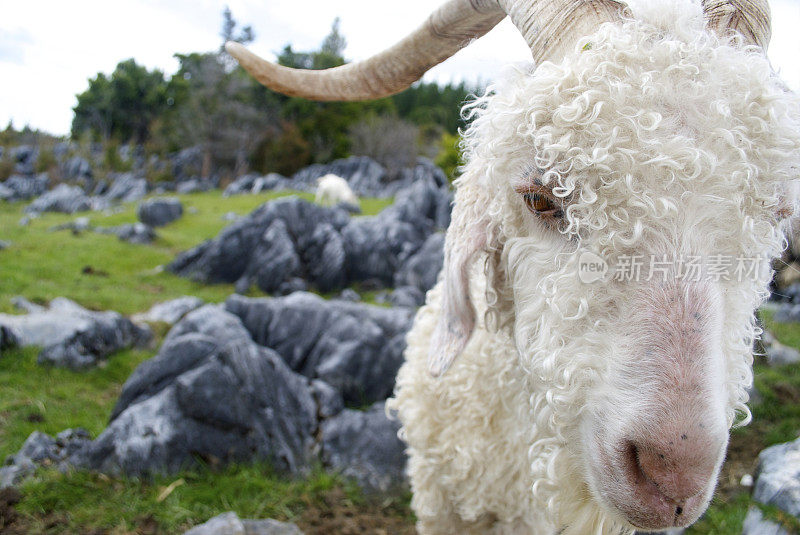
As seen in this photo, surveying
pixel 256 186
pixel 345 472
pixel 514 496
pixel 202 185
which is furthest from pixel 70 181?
pixel 514 496

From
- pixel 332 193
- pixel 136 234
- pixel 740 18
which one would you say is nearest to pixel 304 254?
pixel 136 234

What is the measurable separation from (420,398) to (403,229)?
745 cm

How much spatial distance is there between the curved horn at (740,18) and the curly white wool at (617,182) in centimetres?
7

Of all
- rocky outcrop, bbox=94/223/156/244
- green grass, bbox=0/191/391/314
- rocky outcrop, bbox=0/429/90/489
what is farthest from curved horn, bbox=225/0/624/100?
rocky outcrop, bbox=94/223/156/244

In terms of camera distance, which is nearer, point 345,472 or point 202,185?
point 345,472

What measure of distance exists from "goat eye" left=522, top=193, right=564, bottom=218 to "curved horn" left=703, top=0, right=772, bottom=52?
0.78m

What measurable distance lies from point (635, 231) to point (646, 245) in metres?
0.05

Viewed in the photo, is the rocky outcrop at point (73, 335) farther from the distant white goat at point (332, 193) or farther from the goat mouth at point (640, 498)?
the distant white goat at point (332, 193)

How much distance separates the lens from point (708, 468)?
3.65ft

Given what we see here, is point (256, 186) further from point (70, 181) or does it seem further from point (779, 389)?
point (779, 389)

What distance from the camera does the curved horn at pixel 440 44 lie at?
1535mm

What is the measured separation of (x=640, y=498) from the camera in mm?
1150

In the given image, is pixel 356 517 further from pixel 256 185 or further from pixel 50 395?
pixel 256 185

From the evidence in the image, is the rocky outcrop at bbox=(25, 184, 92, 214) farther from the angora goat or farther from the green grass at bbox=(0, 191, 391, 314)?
the angora goat
